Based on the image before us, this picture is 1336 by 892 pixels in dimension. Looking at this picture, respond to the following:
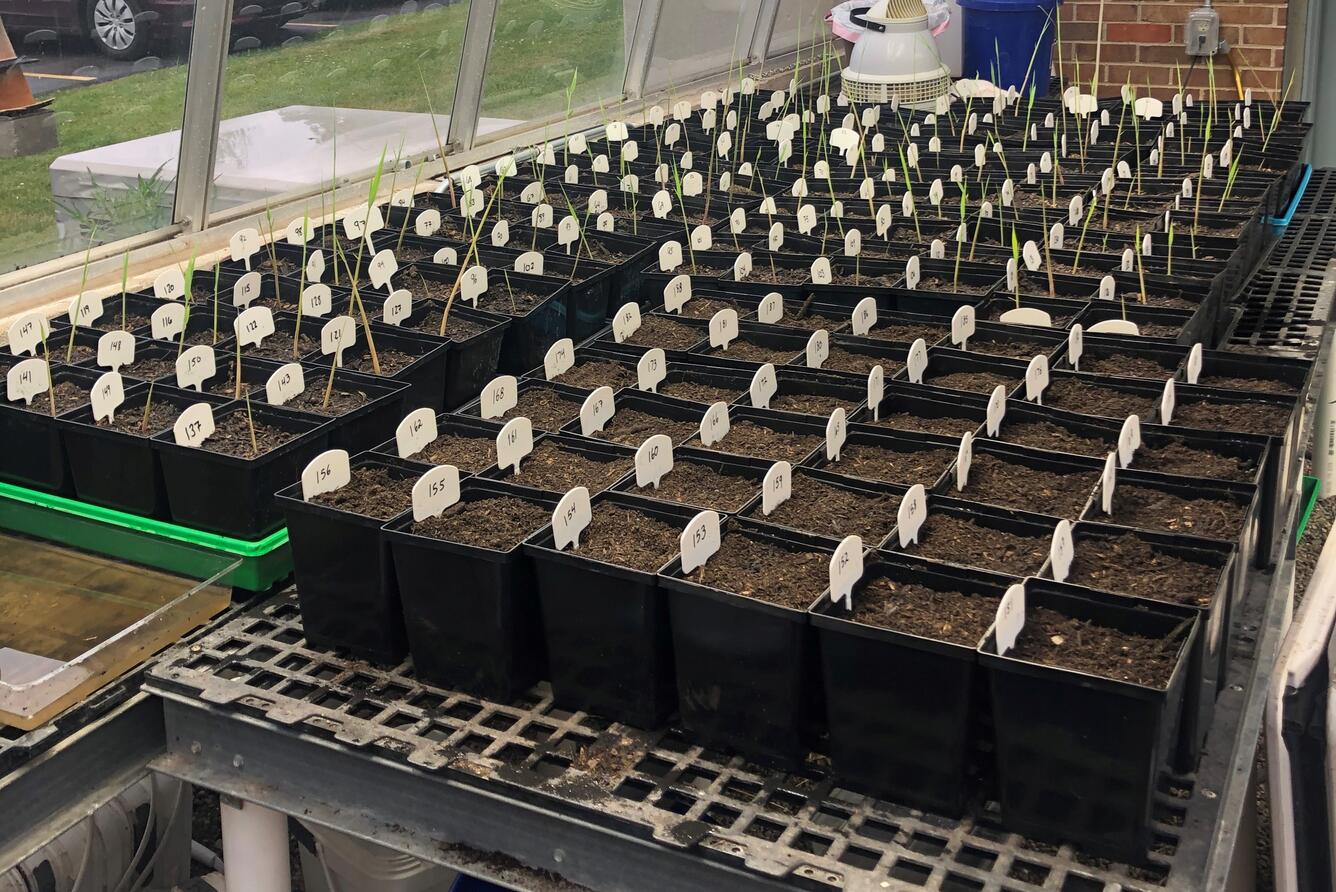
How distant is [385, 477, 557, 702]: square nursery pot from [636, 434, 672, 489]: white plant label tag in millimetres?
265

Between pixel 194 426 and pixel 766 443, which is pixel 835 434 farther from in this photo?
pixel 194 426

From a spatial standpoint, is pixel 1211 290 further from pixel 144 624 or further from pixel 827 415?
pixel 144 624

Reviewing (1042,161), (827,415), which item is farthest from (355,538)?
(1042,161)

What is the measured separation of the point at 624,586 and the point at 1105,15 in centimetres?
492

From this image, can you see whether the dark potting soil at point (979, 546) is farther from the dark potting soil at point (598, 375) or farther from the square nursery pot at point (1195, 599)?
the dark potting soil at point (598, 375)

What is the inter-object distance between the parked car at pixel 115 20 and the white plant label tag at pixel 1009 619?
2.47m

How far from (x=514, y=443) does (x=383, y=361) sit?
636 millimetres

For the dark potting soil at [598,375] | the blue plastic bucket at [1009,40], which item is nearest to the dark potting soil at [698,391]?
the dark potting soil at [598,375]

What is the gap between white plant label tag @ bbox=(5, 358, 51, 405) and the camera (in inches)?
82.3

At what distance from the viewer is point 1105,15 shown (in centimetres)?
557

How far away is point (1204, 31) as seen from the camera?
17.4 ft

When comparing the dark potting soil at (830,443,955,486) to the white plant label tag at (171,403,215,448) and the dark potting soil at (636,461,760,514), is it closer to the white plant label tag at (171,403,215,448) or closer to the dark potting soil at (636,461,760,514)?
A: the dark potting soil at (636,461,760,514)

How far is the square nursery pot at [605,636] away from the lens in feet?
4.84

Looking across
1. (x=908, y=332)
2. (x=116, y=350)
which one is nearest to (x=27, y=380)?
(x=116, y=350)
